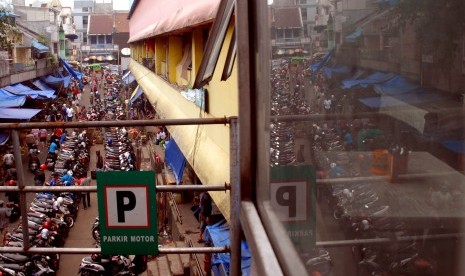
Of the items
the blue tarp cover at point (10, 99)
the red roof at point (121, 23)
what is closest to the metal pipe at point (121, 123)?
the blue tarp cover at point (10, 99)

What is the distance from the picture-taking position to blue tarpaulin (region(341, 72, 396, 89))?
2.85ft

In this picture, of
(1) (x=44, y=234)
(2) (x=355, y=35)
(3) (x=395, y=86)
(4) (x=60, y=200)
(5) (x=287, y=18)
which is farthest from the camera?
(4) (x=60, y=200)

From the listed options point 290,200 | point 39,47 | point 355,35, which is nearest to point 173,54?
point 290,200

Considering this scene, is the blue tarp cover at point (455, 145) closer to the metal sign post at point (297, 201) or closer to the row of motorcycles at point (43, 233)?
the metal sign post at point (297, 201)

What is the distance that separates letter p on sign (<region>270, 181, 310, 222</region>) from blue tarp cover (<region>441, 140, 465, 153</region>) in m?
0.79

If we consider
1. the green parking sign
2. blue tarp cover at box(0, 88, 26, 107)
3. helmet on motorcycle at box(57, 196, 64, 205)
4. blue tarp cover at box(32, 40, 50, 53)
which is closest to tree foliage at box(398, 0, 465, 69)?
the green parking sign

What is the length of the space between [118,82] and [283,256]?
4286 centimetres

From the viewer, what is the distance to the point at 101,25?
58.3 metres

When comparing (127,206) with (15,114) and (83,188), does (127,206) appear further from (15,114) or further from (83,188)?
(15,114)

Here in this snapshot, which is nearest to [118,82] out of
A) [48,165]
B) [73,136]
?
[73,136]

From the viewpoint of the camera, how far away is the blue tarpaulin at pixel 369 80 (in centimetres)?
87

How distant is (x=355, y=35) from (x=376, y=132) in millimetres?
185

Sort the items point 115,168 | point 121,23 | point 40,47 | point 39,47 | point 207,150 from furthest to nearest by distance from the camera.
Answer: point 121,23 → point 40,47 → point 39,47 → point 115,168 → point 207,150

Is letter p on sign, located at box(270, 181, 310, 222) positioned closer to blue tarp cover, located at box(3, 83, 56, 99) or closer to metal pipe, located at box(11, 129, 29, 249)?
metal pipe, located at box(11, 129, 29, 249)
